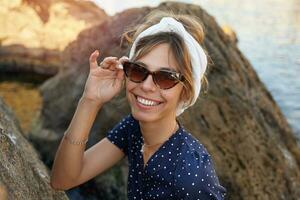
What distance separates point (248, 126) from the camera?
19.2 ft

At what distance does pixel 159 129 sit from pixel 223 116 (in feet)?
9.57

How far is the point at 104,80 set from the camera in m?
3.02

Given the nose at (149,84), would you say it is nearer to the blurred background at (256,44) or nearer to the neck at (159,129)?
the neck at (159,129)

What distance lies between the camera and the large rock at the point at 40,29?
15.6m

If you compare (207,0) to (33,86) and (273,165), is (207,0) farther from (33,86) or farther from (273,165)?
(273,165)

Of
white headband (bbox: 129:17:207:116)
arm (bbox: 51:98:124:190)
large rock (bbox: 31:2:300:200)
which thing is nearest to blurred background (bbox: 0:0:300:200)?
large rock (bbox: 31:2:300:200)

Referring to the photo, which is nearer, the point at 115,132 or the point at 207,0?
the point at 115,132

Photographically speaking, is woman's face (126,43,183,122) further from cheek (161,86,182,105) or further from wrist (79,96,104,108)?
wrist (79,96,104,108)

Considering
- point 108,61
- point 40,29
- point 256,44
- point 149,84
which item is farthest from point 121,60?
point 256,44

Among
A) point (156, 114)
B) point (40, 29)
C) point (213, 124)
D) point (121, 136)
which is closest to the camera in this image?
point (156, 114)

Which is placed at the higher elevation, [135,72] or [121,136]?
[135,72]

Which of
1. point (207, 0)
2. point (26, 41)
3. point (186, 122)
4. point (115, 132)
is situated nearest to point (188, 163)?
point (115, 132)

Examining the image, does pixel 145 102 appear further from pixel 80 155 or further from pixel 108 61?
pixel 80 155

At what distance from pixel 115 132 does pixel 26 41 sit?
14.1 meters
